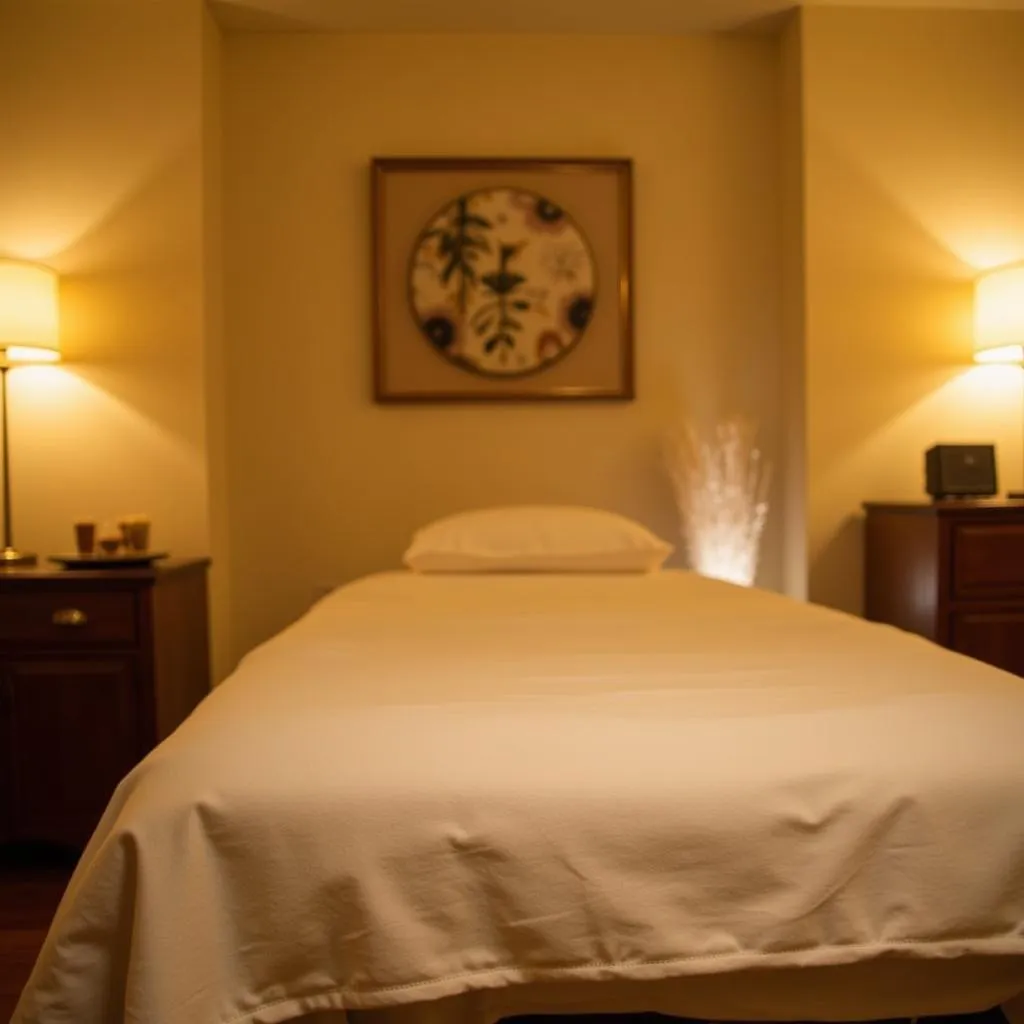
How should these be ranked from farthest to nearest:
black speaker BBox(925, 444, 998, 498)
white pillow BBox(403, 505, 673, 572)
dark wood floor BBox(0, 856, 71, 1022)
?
black speaker BBox(925, 444, 998, 498), white pillow BBox(403, 505, 673, 572), dark wood floor BBox(0, 856, 71, 1022)

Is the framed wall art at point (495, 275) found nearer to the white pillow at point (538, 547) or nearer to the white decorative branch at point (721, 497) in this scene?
the white decorative branch at point (721, 497)

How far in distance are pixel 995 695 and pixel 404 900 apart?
758 millimetres

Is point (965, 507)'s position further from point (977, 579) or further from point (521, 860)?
point (521, 860)

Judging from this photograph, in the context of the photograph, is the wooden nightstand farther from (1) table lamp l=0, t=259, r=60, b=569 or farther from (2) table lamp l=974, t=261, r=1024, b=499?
(2) table lamp l=974, t=261, r=1024, b=499

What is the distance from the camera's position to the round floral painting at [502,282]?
2.59 metres

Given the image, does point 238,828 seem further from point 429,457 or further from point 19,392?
point 19,392

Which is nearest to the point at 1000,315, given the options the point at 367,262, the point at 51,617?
the point at 367,262

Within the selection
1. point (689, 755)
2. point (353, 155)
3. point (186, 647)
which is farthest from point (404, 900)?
point (353, 155)

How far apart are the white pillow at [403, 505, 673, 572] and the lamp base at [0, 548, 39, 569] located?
105 cm

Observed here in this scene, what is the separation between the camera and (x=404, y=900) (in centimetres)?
75

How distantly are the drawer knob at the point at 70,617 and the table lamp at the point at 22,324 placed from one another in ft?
1.18

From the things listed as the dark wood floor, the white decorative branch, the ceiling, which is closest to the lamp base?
the dark wood floor

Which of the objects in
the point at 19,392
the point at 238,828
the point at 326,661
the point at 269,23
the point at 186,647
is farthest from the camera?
the point at 269,23

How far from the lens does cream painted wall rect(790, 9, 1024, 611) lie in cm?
249
